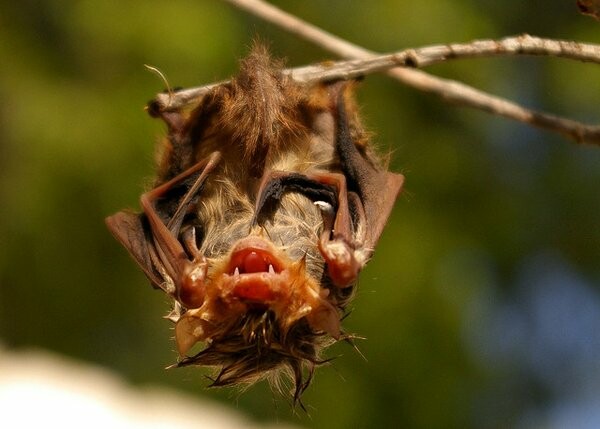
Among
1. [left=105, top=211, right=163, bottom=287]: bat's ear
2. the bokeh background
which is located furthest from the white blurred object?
[left=105, top=211, right=163, bottom=287]: bat's ear

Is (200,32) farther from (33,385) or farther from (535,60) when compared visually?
(33,385)

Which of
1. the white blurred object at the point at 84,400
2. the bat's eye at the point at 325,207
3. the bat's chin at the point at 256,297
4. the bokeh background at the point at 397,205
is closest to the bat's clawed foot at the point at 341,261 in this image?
the bat's chin at the point at 256,297

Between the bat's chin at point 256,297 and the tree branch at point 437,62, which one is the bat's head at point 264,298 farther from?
the tree branch at point 437,62

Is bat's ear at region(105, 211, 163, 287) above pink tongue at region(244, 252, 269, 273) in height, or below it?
below

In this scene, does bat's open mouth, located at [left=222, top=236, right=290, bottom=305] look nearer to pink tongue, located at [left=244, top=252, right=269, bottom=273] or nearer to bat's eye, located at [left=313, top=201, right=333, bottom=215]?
pink tongue, located at [left=244, top=252, right=269, bottom=273]

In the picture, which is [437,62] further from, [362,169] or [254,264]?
[254,264]

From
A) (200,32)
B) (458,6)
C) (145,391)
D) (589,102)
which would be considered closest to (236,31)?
(200,32)

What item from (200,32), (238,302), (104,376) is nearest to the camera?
(238,302)

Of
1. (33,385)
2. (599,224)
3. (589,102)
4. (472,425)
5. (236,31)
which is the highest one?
(589,102)
